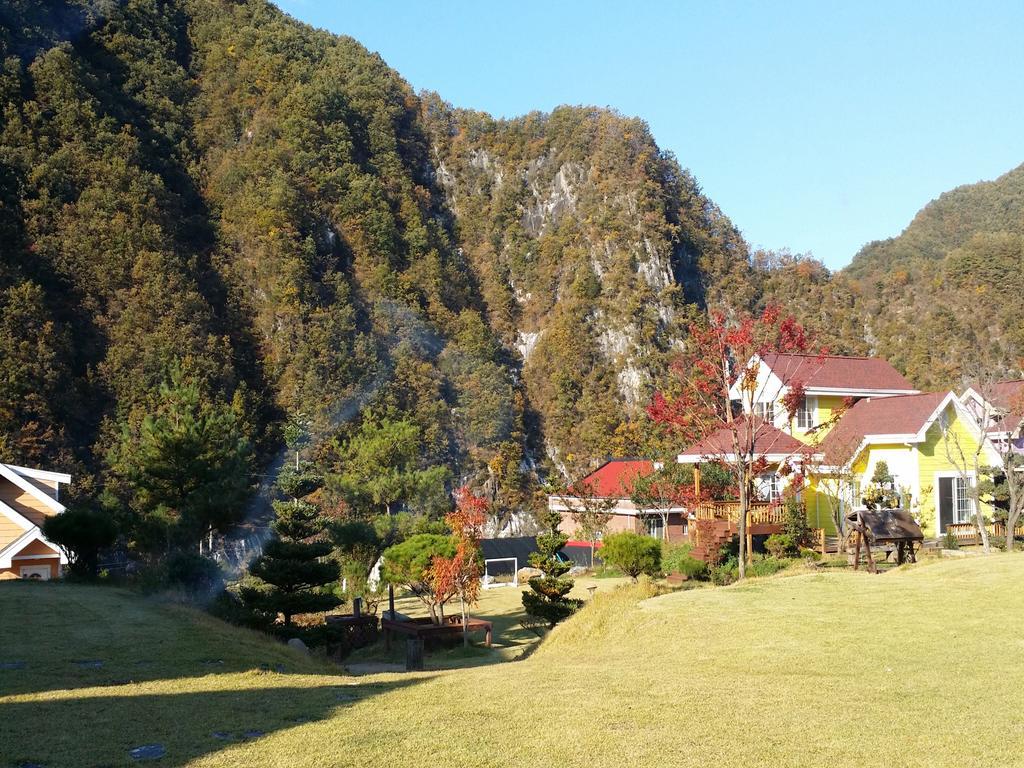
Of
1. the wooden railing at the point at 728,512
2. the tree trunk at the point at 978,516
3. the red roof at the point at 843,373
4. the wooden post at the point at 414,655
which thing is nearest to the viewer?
the wooden post at the point at 414,655

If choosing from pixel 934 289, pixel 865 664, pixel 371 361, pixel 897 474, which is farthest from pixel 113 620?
pixel 934 289

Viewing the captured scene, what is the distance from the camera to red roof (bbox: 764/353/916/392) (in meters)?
30.2

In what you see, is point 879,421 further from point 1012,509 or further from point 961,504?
point 1012,509

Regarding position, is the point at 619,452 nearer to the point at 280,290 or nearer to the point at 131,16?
the point at 280,290

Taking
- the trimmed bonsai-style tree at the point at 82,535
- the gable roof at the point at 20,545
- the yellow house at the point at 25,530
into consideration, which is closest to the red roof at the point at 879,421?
the trimmed bonsai-style tree at the point at 82,535

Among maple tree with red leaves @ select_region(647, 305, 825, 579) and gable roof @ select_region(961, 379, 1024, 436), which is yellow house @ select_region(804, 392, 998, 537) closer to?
gable roof @ select_region(961, 379, 1024, 436)

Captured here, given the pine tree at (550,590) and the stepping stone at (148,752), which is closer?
the stepping stone at (148,752)

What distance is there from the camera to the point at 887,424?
2797cm

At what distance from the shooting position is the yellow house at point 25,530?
2227 cm

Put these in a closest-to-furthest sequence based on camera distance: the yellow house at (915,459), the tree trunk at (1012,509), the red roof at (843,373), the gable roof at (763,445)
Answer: the tree trunk at (1012,509) → the gable roof at (763,445) → the yellow house at (915,459) → the red roof at (843,373)

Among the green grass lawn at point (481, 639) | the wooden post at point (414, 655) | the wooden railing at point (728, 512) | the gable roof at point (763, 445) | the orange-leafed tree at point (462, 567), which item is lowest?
the green grass lawn at point (481, 639)

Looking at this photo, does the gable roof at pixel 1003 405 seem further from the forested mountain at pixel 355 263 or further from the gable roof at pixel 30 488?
the gable roof at pixel 30 488

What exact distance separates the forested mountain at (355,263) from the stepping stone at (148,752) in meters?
31.9

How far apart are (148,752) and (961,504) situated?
2607 cm
